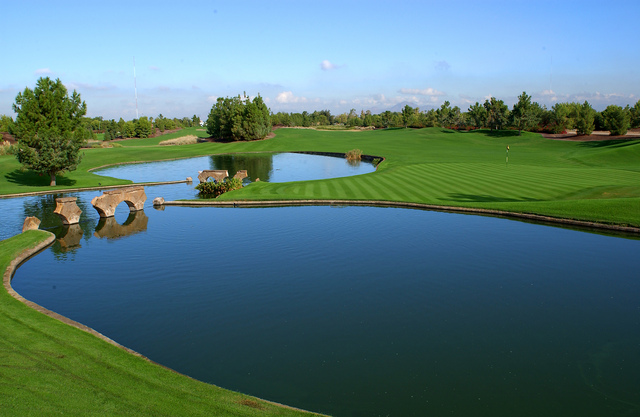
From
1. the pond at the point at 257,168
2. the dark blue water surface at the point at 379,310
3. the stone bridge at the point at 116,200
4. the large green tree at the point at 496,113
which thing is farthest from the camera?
the large green tree at the point at 496,113

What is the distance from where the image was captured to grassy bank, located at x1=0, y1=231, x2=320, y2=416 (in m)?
7.62

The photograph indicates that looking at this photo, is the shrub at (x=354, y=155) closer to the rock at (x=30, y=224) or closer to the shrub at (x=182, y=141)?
the shrub at (x=182, y=141)

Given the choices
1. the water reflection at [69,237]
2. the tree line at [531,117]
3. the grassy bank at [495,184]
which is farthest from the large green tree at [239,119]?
the water reflection at [69,237]

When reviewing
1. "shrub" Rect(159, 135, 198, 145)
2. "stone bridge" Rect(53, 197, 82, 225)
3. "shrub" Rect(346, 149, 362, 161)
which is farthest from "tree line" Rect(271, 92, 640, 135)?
"stone bridge" Rect(53, 197, 82, 225)

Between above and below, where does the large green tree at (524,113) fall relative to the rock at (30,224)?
above

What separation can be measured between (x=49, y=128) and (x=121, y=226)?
77.7 feet

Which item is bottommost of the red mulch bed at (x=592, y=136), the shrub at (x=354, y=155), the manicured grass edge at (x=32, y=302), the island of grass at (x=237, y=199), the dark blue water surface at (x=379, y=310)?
the dark blue water surface at (x=379, y=310)

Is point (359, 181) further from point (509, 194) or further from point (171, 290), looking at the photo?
point (171, 290)

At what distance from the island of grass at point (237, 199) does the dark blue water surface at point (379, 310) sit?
139 cm

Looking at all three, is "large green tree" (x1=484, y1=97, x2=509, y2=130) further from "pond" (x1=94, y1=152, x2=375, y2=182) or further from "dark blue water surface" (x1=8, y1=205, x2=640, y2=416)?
"dark blue water surface" (x1=8, y1=205, x2=640, y2=416)

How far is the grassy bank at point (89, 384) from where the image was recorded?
300 inches

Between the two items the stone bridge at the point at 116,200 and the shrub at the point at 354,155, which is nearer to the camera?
the stone bridge at the point at 116,200

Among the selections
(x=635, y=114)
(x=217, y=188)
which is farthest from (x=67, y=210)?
(x=635, y=114)

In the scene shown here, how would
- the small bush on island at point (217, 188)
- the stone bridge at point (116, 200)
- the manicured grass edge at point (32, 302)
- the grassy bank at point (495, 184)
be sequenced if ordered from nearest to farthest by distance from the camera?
the manicured grass edge at point (32, 302) → the grassy bank at point (495, 184) → the stone bridge at point (116, 200) → the small bush on island at point (217, 188)
